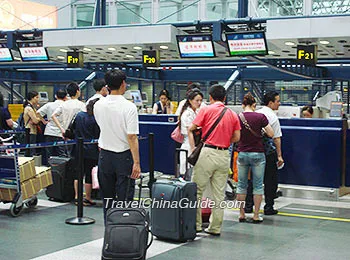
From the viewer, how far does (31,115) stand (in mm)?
11609

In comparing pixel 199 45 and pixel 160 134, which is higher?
pixel 199 45

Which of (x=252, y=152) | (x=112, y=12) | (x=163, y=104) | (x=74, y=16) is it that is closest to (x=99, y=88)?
(x=252, y=152)

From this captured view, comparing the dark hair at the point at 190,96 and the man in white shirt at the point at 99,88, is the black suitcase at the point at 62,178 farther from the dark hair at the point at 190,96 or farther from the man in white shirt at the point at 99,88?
the dark hair at the point at 190,96

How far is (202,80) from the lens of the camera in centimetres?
2102

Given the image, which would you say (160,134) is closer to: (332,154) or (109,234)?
(332,154)

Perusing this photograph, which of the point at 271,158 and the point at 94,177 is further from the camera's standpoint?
the point at 94,177

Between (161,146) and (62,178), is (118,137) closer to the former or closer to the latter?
(62,178)

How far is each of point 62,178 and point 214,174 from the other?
3022mm

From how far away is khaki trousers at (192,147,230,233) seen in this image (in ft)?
22.2

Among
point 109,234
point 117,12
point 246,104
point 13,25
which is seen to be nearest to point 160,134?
point 246,104

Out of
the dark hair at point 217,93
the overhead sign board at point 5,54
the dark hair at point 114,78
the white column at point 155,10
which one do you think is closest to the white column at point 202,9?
the white column at point 155,10

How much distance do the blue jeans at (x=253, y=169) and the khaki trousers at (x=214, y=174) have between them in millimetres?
774

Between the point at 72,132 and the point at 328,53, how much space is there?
354 inches

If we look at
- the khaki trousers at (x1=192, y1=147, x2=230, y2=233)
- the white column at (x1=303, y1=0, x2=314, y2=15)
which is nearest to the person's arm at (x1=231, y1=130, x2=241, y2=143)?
the khaki trousers at (x1=192, y1=147, x2=230, y2=233)
